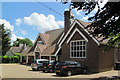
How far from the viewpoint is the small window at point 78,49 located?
2008 centimetres

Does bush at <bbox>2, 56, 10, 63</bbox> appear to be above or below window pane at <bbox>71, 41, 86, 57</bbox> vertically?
below

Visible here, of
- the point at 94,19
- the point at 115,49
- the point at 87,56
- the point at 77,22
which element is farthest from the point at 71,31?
the point at 94,19

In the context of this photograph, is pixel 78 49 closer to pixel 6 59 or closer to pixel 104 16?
pixel 104 16

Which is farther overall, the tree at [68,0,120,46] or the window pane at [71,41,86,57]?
the window pane at [71,41,86,57]

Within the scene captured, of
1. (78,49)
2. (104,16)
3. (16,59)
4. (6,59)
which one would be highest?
(104,16)

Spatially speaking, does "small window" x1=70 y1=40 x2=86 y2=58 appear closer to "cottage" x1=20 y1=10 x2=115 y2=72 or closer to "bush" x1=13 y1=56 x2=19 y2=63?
"cottage" x1=20 y1=10 x2=115 y2=72

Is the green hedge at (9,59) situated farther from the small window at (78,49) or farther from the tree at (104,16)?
the tree at (104,16)

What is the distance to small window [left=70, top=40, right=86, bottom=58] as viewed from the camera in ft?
65.9

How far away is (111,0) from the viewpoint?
8383mm

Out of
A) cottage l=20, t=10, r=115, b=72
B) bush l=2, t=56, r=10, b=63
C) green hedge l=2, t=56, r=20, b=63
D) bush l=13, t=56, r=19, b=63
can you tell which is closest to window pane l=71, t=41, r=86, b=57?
cottage l=20, t=10, r=115, b=72

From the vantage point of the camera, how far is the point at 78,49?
814 inches

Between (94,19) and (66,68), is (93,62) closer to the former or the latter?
(66,68)

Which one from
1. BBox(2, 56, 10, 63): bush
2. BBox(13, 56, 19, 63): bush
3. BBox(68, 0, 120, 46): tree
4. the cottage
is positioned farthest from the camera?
BBox(13, 56, 19, 63): bush

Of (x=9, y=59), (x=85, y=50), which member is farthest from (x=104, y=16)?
(x=9, y=59)
